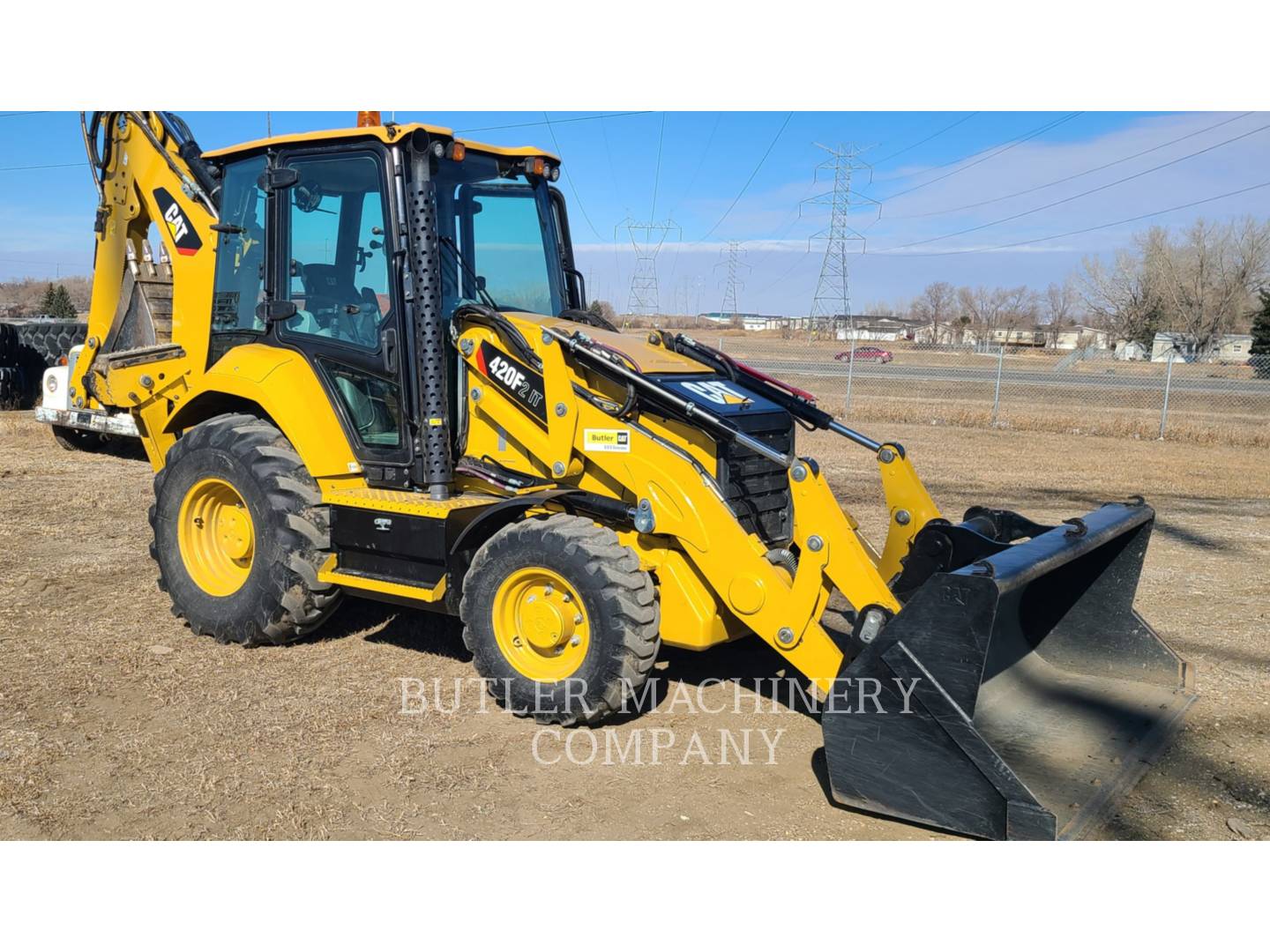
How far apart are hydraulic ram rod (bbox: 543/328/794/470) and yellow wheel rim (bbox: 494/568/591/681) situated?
986 mm

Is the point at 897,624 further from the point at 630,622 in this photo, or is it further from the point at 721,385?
the point at 721,385

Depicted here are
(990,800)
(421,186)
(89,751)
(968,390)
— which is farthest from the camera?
(968,390)

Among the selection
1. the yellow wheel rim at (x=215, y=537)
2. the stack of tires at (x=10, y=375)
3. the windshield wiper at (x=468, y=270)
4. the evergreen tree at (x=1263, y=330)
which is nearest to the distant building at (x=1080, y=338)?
the evergreen tree at (x=1263, y=330)

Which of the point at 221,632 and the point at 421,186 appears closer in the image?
the point at 421,186

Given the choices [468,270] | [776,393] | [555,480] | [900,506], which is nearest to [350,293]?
[468,270]

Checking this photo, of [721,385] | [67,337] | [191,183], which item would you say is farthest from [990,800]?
[67,337]

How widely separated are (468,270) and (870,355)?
45.7 metres

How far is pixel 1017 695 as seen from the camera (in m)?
5.07

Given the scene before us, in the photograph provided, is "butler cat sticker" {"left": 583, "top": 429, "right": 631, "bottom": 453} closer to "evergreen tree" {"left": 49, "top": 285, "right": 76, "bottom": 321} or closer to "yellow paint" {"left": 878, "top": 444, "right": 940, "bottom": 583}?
"yellow paint" {"left": 878, "top": 444, "right": 940, "bottom": 583}

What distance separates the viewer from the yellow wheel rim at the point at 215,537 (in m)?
6.06

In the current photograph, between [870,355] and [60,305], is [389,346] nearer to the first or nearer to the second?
[60,305]

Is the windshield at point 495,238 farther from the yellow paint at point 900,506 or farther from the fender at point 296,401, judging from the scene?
the yellow paint at point 900,506

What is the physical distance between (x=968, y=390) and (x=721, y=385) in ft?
88.0

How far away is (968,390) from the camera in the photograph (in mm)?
30656
